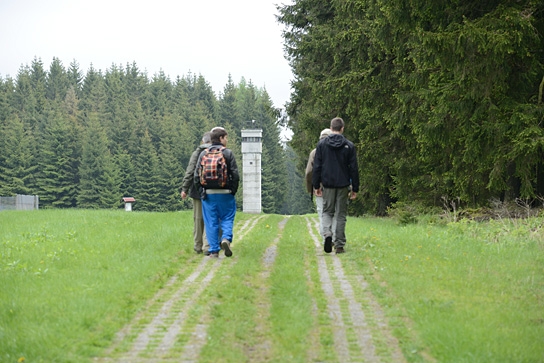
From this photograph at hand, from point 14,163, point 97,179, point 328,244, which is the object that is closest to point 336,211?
point 328,244

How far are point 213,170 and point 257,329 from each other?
478cm

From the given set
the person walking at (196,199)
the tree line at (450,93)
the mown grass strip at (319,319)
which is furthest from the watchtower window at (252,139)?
the mown grass strip at (319,319)

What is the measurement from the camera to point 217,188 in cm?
1068

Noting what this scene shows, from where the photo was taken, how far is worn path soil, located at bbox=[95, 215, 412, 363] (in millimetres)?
5285

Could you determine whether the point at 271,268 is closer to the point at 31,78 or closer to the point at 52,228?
the point at 52,228

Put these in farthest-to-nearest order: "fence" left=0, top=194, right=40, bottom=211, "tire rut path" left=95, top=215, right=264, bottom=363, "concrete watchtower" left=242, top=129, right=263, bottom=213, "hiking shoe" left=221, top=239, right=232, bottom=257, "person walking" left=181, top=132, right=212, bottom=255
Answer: "concrete watchtower" left=242, top=129, right=263, bottom=213 → "fence" left=0, top=194, right=40, bottom=211 → "person walking" left=181, top=132, right=212, bottom=255 → "hiking shoe" left=221, top=239, right=232, bottom=257 → "tire rut path" left=95, top=215, right=264, bottom=363

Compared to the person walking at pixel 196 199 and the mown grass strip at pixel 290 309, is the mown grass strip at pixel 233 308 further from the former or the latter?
the person walking at pixel 196 199

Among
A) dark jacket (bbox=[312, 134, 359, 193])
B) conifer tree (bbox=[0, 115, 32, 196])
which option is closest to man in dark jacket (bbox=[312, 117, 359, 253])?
dark jacket (bbox=[312, 134, 359, 193])

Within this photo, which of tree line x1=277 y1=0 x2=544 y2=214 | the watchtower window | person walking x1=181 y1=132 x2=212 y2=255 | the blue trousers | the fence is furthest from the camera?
the watchtower window

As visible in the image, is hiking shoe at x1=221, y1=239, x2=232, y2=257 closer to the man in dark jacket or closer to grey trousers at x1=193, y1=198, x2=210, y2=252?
grey trousers at x1=193, y1=198, x2=210, y2=252

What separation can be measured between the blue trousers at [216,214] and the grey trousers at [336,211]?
4.95ft

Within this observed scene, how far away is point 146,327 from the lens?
6.12 meters

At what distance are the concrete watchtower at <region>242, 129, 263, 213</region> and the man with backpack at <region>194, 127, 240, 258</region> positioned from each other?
35.1 m

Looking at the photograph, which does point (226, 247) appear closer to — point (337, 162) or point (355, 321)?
point (337, 162)
